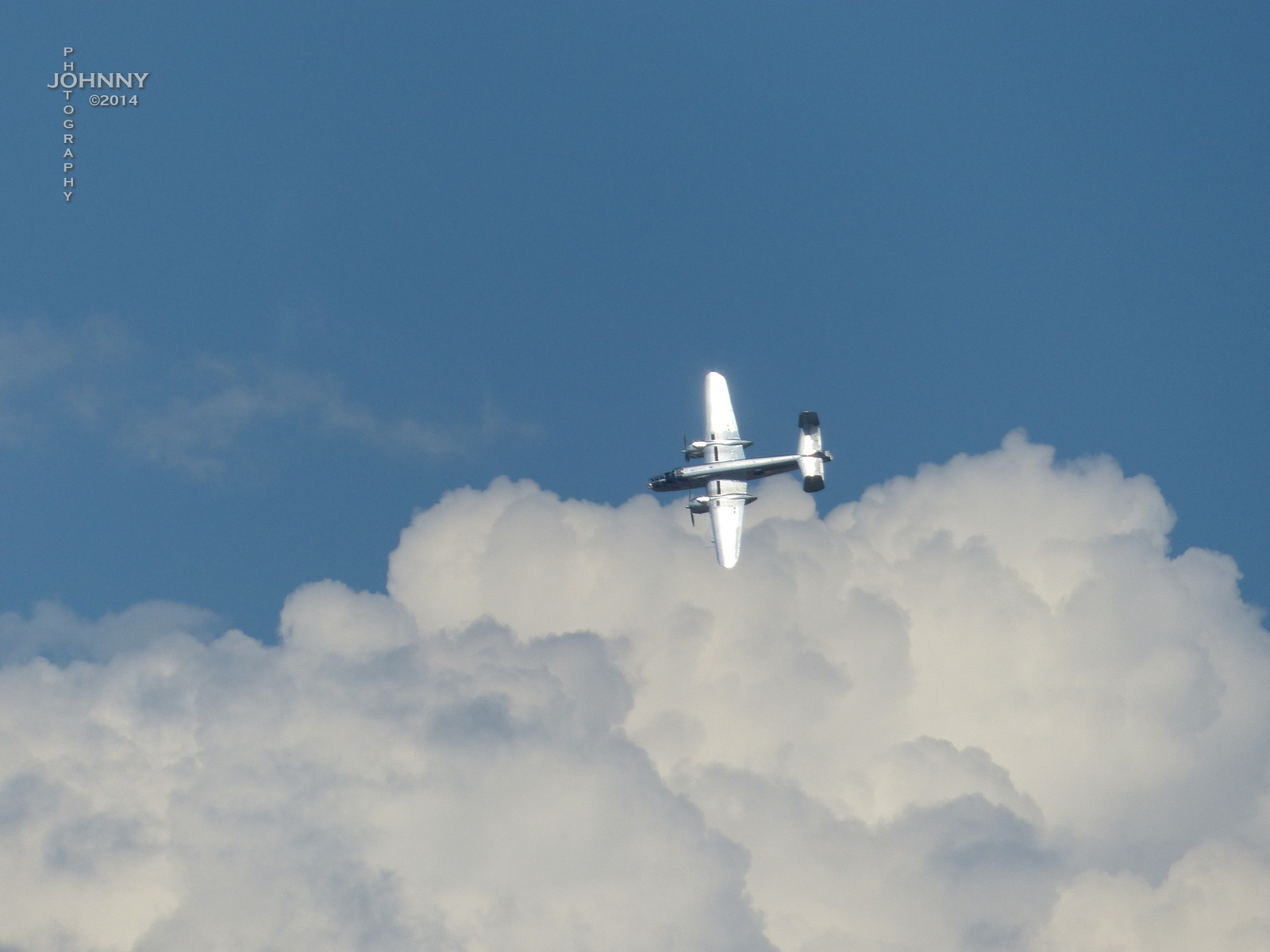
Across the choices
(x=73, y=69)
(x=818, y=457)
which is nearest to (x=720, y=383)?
(x=818, y=457)

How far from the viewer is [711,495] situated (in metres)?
158

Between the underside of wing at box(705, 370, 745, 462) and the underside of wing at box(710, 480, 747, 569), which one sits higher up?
the underside of wing at box(705, 370, 745, 462)

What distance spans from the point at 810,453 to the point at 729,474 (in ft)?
41.5

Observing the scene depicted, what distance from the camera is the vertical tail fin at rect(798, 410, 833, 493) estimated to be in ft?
516

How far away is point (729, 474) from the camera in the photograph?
522 ft

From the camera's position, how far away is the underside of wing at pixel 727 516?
154625 millimetres

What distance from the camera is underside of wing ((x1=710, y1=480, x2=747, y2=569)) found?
15462 cm

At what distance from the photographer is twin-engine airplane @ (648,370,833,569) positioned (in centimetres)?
15612

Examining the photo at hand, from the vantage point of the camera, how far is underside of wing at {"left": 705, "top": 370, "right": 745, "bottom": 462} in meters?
163

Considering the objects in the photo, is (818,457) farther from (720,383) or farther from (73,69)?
(73,69)

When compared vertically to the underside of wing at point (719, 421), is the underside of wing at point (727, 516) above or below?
below

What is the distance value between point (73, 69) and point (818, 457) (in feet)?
403

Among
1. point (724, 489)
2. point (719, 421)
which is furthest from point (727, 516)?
point (719, 421)

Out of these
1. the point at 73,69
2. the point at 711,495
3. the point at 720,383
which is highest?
the point at 73,69
